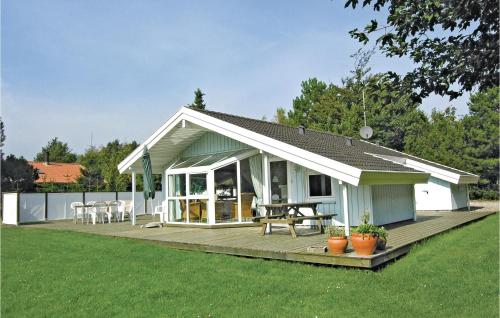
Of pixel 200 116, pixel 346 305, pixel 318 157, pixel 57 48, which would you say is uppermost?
pixel 57 48

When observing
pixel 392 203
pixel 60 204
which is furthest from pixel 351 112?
pixel 60 204

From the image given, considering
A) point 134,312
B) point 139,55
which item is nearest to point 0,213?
Result: point 139,55

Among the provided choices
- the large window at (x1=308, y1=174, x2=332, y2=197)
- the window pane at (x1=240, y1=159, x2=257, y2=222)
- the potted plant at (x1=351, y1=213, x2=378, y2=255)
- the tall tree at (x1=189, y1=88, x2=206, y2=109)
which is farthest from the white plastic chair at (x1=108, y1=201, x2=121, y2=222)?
the tall tree at (x1=189, y1=88, x2=206, y2=109)

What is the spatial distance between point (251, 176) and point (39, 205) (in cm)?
1106

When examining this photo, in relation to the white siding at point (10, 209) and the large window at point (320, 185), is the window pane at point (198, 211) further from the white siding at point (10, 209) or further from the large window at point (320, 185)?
the white siding at point (10, 209)

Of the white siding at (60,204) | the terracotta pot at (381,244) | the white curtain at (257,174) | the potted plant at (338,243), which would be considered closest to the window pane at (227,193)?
the white curtain at (257,174)

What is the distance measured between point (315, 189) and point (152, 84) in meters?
9.99

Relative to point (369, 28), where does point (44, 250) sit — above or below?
below

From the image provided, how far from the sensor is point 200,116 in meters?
11.5

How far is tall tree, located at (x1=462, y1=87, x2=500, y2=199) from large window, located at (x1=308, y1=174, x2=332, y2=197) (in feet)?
66.7

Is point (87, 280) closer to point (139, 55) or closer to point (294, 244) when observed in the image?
point (294, 244)

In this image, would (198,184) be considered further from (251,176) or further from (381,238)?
(381,238)

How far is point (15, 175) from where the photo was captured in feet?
75.6

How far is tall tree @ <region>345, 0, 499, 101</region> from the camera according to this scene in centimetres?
273
